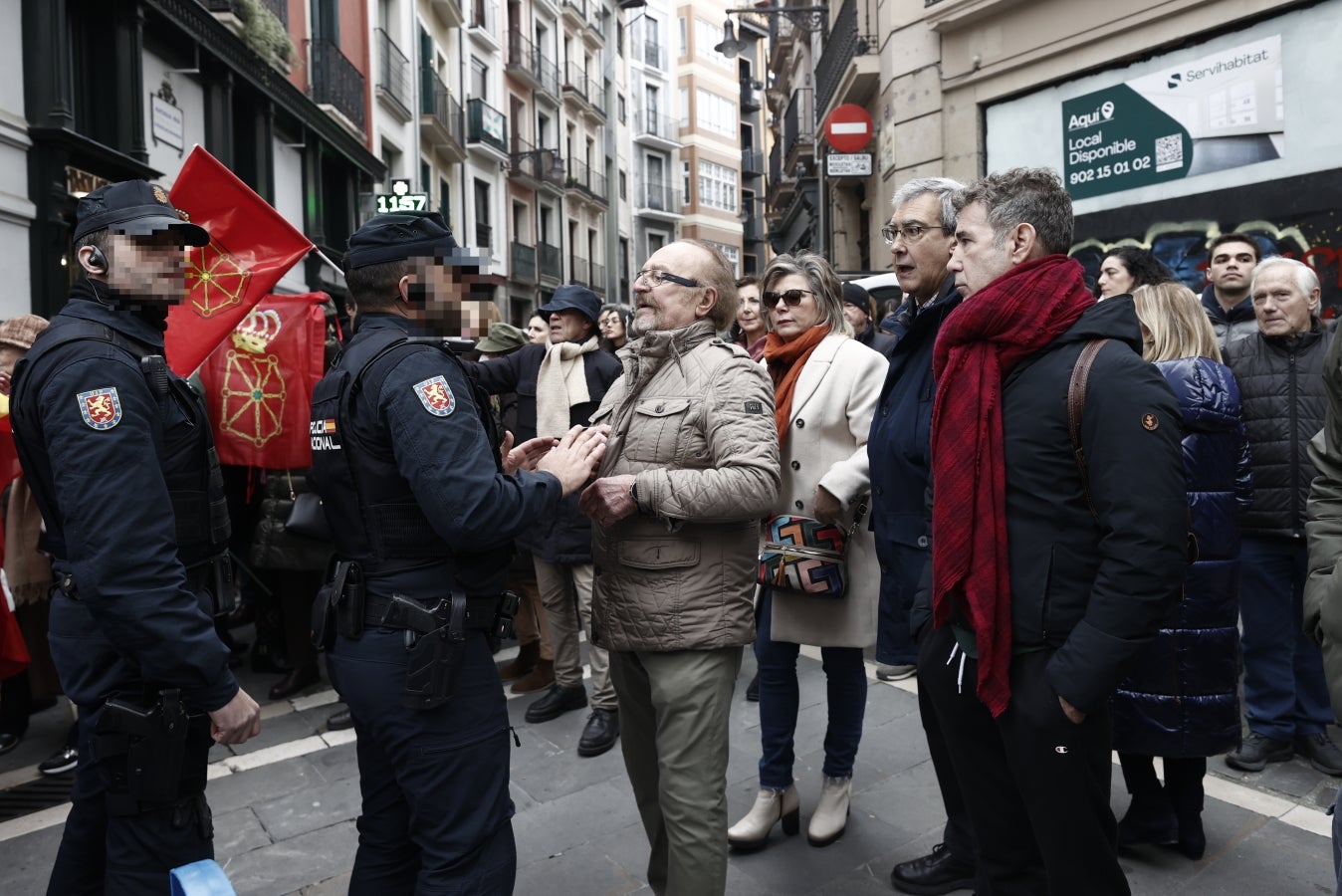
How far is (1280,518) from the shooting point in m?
3.96

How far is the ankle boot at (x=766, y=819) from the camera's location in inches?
129

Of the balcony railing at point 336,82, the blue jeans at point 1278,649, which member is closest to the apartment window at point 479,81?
the balcony railing at point 336,82

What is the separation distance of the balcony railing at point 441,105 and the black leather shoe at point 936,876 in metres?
21.0

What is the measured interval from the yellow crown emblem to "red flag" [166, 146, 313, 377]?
1182 mm

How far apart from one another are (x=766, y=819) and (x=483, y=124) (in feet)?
82.3

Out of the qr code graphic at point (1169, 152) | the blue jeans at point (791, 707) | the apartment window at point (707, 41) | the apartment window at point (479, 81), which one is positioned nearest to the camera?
the blue jeans at point (791, 707)

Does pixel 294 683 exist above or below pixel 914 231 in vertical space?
below

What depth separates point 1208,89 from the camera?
7.94 meters

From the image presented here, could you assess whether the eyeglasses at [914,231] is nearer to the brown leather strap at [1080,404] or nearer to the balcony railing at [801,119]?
the brown leather strap at [1080,404]

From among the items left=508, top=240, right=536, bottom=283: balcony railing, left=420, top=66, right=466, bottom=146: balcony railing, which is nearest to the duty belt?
left=420, top=66, right=466, bottom=146: balcony railing

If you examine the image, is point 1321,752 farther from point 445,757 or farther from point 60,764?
point 60,764

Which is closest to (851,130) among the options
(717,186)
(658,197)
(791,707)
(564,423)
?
(564,423)

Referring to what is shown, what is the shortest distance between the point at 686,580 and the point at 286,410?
10.6ft

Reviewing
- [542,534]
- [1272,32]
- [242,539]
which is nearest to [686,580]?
[542,534]
